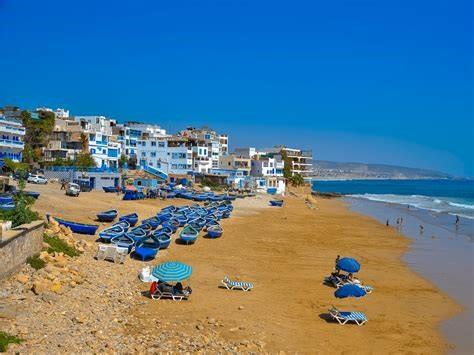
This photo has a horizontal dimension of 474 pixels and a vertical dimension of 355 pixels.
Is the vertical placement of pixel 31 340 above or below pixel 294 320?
above

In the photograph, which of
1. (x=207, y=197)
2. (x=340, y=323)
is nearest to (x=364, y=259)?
(x=340, y=323)

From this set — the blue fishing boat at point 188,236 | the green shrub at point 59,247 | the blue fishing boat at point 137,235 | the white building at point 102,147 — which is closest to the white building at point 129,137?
the white building at point 102,147

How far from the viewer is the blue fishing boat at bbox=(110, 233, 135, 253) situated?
25.8 metres

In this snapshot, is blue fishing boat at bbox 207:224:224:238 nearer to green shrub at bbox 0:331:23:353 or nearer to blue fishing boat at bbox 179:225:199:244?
blue fishing boat at bbox 179:225:199:244

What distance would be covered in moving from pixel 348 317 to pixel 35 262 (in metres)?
11.1

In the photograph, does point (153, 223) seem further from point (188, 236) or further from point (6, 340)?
point (6, 340)

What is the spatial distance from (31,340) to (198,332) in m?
4.87

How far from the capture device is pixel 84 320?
1407 cm

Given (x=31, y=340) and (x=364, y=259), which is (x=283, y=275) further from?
(x=31, y=340)

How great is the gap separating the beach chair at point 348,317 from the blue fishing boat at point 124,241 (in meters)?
12.0

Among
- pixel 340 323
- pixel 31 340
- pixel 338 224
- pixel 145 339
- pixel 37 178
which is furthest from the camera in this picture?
pixel 37 178

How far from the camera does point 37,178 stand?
2208 inches

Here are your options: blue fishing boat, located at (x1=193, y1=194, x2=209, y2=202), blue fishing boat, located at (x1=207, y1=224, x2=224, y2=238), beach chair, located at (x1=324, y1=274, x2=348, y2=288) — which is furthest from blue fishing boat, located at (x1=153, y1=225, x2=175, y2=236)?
blue fishing boat, located at (x1=193, y1=194, x2=209, y2=202)

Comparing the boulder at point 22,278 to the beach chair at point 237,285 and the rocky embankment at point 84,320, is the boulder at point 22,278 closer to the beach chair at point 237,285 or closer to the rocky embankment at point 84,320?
the rocky embankment at point 84,320
